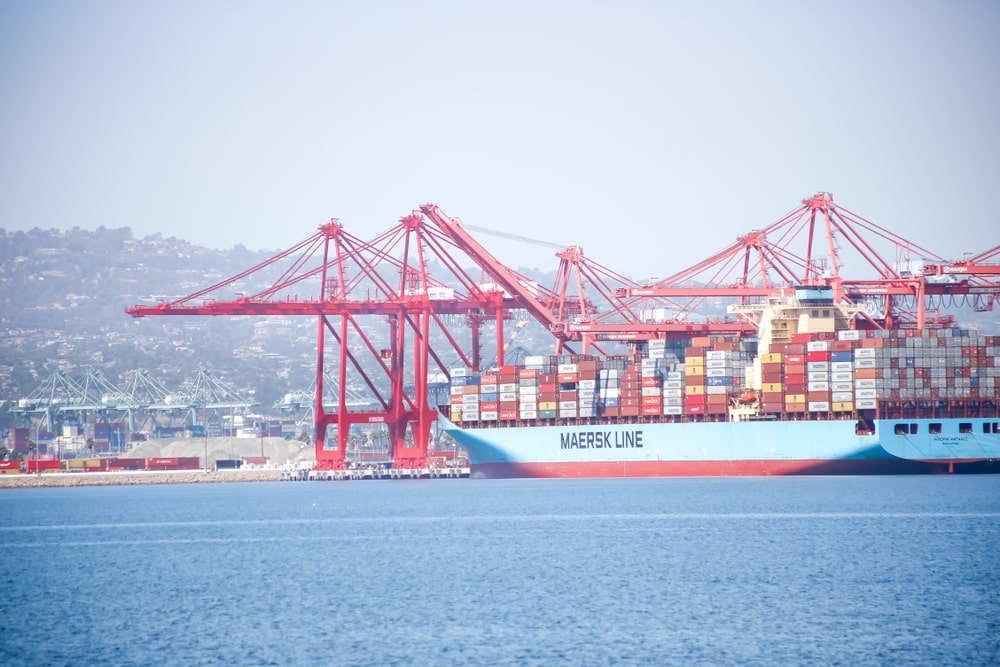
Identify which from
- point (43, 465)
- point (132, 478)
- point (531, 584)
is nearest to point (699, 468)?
point (531, 584)

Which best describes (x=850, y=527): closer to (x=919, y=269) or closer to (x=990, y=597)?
(x=990, y=597)

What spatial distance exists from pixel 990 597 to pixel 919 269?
48.0 meters

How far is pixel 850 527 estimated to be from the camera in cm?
4672

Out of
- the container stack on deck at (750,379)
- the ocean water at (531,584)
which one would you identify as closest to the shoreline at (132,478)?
the container stack on deck at (750,379)

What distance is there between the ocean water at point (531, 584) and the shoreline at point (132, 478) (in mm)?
47325

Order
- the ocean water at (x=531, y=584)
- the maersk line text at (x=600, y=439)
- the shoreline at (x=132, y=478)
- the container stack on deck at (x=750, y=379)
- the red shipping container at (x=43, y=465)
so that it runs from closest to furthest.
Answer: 1. the ocean water at (x=531, y=584)
2. the container stack on deck at (x=750, y=379)
3. the maersk line text at (x=600, y=439)
4. the shoreline at (x=132, y=478)
5. the red shipping container at (x=43, y=465)

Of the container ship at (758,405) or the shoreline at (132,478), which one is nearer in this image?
the container ship at (758,405)

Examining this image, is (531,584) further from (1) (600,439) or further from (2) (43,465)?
(2) (43,465)

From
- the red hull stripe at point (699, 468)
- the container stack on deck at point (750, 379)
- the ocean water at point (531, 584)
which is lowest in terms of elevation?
the ocean water at point (531, 584)

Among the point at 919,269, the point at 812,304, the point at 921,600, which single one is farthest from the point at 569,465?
the point at 921,600

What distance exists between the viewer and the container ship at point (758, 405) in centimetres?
6962

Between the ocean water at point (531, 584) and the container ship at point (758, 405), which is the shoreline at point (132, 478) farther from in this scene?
the ocean water at point (531, 584)

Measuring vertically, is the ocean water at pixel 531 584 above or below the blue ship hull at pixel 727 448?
below

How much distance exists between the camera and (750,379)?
251 feet
